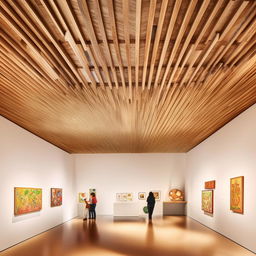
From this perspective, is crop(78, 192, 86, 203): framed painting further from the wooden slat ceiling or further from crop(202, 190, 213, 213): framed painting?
the wooden slat ceiling

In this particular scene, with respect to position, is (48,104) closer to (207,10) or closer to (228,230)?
(207,10)

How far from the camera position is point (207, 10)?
390 cm

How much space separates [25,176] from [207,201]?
6.80 meters

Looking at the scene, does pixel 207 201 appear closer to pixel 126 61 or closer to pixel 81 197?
pixel 81 197

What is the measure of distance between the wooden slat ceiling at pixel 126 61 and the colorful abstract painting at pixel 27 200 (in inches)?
81.9

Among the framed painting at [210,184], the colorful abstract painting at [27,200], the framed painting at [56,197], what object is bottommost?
the framed painting at [56,197]

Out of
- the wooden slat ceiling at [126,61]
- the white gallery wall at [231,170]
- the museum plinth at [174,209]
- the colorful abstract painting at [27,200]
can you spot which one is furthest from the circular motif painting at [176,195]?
the wooden slat ceiling at [126,61]

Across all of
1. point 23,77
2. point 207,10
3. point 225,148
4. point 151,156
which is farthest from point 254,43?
point 151,156

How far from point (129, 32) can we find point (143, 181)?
17.1 meters

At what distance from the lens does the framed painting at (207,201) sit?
13.0 metres

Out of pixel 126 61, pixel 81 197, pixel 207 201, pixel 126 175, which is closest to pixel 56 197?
pixel 81 197

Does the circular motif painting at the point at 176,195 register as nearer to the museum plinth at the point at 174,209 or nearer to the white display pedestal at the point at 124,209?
the museum plinth at the point at 174,209

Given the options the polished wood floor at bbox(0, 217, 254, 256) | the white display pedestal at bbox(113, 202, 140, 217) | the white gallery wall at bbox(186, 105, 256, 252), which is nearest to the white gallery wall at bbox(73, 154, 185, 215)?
the white display pedestal at bbox(113, 202, 140, 217)

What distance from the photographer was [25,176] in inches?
446
